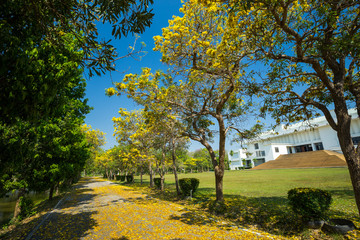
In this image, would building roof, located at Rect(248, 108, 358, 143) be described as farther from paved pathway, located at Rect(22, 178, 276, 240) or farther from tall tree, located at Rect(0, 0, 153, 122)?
tall tree, located at Rect(0, 0, 153, 122)

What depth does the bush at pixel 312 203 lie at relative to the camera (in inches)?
218

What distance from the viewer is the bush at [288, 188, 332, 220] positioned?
555 centimetres

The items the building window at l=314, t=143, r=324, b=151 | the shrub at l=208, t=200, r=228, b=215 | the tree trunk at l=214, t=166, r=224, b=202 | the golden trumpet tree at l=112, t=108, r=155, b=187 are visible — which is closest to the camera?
the shrub at l=208, t=200, r=228, b=215

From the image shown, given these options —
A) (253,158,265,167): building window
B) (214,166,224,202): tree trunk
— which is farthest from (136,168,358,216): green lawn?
(253,158,265,167): building window

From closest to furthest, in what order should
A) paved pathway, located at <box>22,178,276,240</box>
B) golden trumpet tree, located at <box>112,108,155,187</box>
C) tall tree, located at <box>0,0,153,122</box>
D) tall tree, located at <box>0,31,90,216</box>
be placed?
tall tree, located at <box>0,0,153,122</box> < tall tree, located at <box>0,31,90,216</box> < paved pathway, located at <box>22,178,276,240</box> < golden trumpet tree, located at <box>112,108,155,187</box>

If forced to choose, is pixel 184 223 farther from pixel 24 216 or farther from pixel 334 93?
pixel 24 216

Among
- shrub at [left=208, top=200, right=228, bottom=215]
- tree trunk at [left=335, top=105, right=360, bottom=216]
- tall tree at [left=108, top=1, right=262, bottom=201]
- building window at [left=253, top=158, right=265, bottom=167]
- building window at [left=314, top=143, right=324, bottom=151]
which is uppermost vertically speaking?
tall tree at [left=108, top=1, right=262, bottom=201]

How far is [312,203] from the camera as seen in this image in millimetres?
5582

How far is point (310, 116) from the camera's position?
25.5 ft

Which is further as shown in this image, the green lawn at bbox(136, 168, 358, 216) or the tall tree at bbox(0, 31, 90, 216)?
the green lawn at bbox(136, 168, 358, 216)

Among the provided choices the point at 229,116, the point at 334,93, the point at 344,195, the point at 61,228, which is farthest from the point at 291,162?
the point at 61,228

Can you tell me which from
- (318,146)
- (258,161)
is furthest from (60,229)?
(258,161)

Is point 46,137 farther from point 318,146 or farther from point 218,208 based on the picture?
point 318,146

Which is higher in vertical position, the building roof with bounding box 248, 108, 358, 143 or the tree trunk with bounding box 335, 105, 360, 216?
the building roof with bounding box 248, 108, 358, 143
